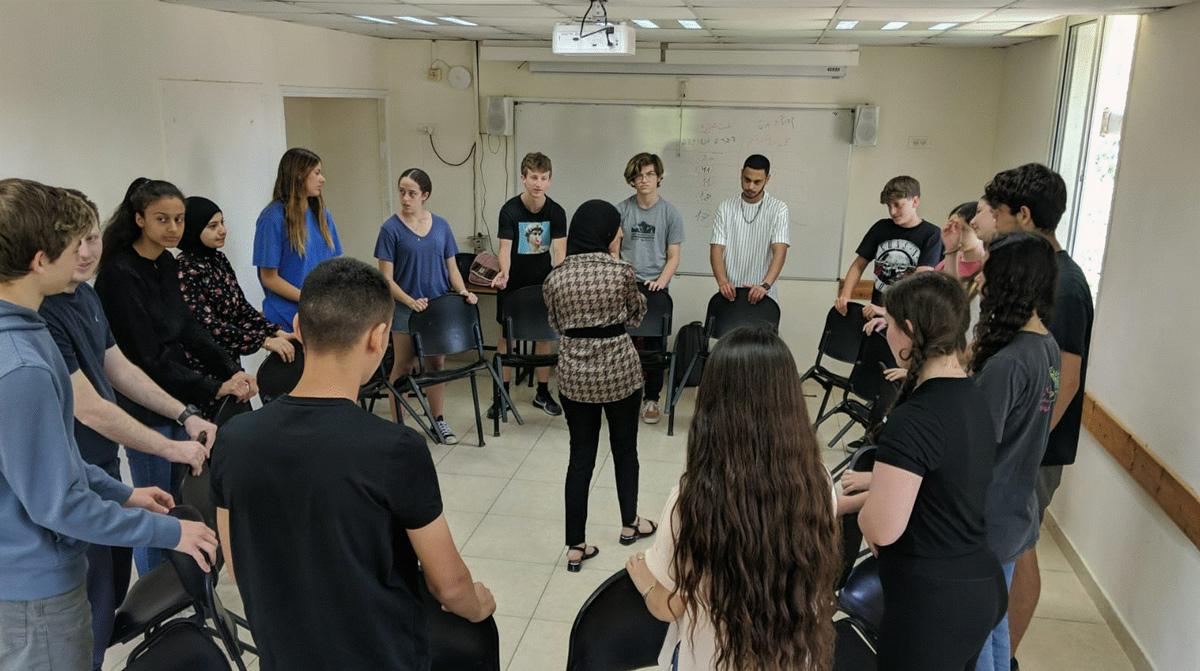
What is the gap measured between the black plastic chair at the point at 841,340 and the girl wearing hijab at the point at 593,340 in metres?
1.93

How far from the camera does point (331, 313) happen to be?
1.60m

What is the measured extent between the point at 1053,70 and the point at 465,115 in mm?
4201

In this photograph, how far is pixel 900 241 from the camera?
496cm

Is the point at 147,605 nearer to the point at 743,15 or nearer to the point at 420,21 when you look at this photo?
the point at 743,15

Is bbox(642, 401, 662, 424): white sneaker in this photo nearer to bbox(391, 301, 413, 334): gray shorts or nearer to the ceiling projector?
bbox(391, 301, 413, 334): gray shorts

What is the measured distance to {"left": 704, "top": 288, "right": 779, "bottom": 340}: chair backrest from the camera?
5359 millimetres

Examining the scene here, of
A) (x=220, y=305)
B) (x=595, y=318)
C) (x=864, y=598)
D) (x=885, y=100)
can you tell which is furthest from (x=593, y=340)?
(x=885, y=100)

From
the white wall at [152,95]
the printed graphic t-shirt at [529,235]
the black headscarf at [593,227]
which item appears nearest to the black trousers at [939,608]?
the black headscarf at [593,227]

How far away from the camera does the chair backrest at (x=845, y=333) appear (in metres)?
5.09

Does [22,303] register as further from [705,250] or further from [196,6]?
[705,250]

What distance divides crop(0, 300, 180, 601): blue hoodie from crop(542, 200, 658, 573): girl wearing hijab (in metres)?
1.74

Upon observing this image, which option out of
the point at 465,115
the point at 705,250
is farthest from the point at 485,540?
the point at 465,115

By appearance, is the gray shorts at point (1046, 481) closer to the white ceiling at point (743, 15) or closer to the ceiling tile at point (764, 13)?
the white ceiling at point (743, 15)

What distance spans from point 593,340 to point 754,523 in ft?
6.04
